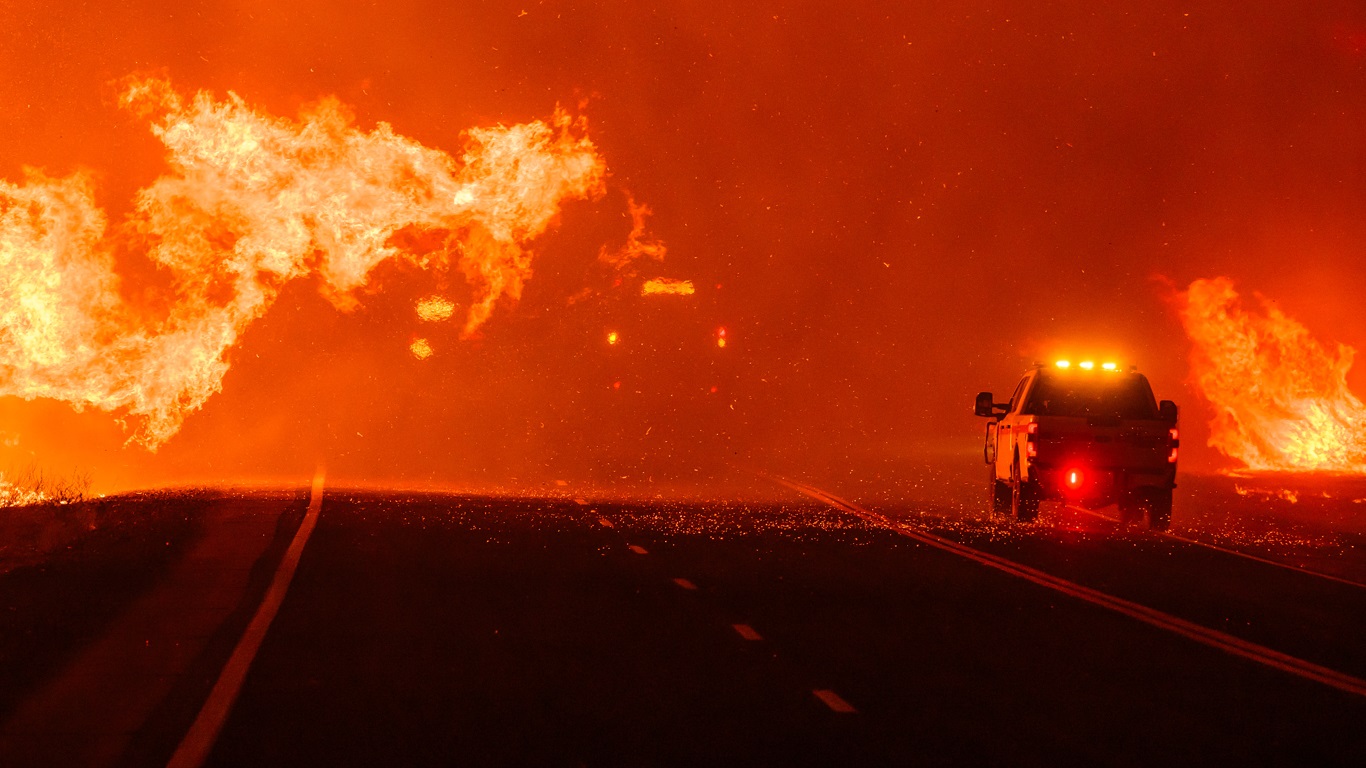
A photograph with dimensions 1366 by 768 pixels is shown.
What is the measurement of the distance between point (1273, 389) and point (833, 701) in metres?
36.4

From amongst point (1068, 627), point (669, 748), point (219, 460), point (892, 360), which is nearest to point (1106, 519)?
point (1068, 627)

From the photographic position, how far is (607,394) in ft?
240

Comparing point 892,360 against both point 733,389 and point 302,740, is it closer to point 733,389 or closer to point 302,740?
point 733,389

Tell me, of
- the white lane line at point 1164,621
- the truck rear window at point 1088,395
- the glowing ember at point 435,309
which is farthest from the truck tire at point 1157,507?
the glowing ember at point 435,309

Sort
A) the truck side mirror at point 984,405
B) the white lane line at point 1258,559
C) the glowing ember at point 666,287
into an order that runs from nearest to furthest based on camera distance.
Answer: the white lane line at point 1258,559 → the truck side mirror at point 984,405 → the glowing ember at point 666,287

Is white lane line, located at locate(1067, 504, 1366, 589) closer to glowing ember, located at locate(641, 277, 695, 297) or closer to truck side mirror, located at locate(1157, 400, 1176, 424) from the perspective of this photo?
truck side mirror, located at locate(1157, 400, 1176, 424)

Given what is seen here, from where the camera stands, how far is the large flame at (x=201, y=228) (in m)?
42.1

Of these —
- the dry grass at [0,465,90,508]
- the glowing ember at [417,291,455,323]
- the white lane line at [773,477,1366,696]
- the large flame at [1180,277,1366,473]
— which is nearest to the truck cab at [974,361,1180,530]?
the white lane line at [773,477,1366,696]

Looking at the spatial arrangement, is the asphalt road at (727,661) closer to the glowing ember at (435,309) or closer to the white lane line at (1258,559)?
the white lane line at (1258,559)

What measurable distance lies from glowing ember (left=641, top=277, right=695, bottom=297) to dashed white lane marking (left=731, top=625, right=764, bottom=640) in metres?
60.9

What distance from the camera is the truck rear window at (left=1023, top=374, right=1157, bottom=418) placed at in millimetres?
26528

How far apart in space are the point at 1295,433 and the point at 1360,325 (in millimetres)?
3744

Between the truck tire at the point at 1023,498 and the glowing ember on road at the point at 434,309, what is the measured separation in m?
44.4

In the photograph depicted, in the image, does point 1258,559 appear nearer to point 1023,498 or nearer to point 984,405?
point 1023,498
